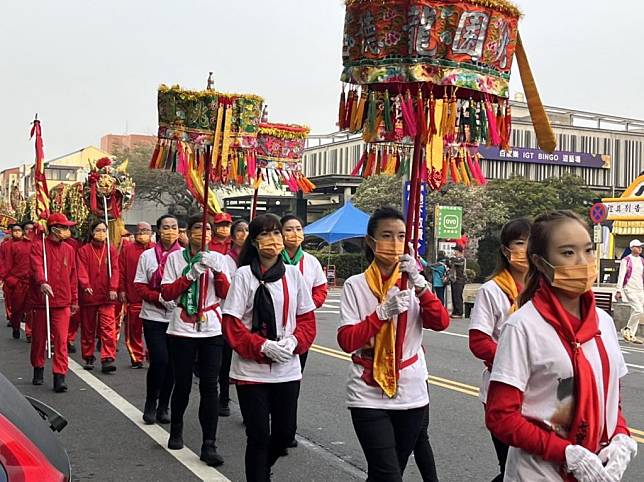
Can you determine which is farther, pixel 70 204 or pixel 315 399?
pixel 70 204

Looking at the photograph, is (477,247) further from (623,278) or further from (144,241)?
(144,241)

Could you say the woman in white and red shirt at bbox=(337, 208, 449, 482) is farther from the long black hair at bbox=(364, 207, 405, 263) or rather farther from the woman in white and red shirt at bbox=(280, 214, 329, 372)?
the woman in white and red shirt at bbox=(280, 214, 329, 372)

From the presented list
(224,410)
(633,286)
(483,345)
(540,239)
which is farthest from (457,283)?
(540,239)

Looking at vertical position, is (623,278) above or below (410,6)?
below

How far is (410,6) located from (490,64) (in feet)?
1.90

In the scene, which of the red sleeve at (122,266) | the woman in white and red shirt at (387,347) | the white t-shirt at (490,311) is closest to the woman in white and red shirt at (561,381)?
the woman in white and red shirt at (387,347)

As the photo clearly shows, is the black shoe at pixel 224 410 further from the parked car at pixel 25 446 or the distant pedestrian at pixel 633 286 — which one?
the distant pedestrian at pixel 633 286

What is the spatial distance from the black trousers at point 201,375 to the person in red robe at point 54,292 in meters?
3.10

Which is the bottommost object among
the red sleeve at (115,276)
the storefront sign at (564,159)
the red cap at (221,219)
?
the red sleeve at (115,276)

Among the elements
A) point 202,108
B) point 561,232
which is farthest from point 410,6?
point 202,108

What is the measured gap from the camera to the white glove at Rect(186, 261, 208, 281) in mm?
6969

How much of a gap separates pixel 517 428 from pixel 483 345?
186 cm

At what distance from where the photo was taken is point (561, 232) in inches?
121

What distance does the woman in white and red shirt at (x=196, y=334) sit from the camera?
21.4ft
